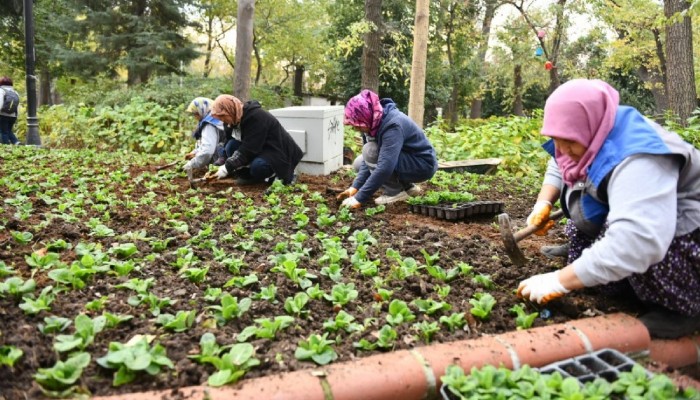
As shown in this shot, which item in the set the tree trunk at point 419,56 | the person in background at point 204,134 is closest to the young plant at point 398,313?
the person in background at point 204,134

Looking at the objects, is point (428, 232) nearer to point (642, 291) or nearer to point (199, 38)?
point (642, 291)

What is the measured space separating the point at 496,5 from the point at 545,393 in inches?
616

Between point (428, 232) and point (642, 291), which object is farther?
point (428, 232)

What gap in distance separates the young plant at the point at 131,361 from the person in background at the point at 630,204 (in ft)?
4.85

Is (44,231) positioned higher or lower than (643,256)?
lower

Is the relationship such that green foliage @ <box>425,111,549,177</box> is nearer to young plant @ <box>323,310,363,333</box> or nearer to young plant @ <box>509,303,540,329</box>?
young plant @ <box>509,303,540,329</box>

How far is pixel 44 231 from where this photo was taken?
10.3ft

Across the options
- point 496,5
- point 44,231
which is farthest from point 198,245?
point 496,5

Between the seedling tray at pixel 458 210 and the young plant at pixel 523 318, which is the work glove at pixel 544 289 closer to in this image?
the young plant at pixel 523 318

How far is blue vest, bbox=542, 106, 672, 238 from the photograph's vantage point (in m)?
1.90

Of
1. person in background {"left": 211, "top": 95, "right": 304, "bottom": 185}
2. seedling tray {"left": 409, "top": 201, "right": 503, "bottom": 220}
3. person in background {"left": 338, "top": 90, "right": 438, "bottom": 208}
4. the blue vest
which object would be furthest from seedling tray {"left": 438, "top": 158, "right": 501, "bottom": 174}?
the blue vest

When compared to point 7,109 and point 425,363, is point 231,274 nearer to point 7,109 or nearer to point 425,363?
point 425,363

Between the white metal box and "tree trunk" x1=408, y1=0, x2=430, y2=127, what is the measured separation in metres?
Result: 2.71

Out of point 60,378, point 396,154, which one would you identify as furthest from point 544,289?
point 396,154
